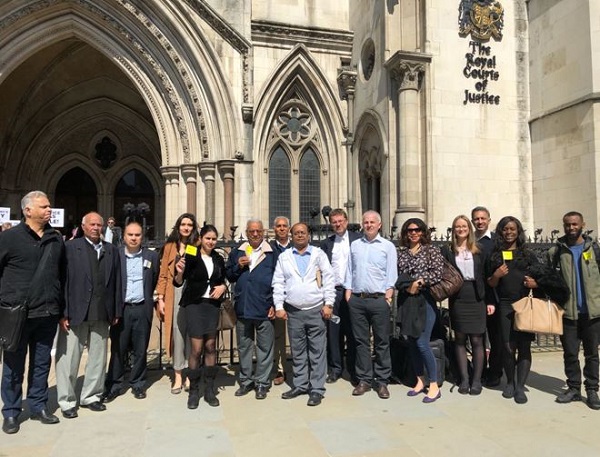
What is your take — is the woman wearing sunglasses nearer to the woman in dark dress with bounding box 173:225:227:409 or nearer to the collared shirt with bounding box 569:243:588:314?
the collared shirt with bounding box 569:243:588:314

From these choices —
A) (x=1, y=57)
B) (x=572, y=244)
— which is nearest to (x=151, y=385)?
(x=572, y=244)

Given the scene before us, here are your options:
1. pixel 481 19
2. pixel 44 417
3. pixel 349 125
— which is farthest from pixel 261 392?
pixel 349 125

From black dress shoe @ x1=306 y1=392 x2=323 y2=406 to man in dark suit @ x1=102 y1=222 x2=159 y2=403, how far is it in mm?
1763

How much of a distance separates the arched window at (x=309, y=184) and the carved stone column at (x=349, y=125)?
3.71ft

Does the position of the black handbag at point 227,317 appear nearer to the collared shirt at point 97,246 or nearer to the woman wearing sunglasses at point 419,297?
the collared shirt at point 97,246

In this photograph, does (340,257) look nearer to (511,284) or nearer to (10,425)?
(511,284)

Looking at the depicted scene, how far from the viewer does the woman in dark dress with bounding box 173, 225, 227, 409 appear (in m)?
4.77

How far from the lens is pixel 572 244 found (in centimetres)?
491

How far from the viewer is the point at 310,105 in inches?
599

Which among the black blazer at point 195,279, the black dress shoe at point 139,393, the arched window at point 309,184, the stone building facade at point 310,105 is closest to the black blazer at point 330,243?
the black blazer at point 195,279

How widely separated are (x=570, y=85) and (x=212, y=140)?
30.5 ft

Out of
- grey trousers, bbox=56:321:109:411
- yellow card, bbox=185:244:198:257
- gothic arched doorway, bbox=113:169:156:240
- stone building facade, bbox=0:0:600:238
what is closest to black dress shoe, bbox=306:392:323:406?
yellow card, bbox=185:244:198:257

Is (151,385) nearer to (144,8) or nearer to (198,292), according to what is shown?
(198,292)

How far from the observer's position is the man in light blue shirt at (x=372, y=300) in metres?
5.06
